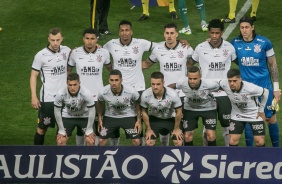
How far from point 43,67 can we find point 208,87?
2.66m

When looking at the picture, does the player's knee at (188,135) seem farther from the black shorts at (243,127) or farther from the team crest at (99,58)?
the team crest at (99,58)

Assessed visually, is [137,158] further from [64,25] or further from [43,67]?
[64,25]

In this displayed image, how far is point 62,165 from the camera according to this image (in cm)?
1330

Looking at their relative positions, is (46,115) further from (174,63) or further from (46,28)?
(46,28)

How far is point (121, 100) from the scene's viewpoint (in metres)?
14.3

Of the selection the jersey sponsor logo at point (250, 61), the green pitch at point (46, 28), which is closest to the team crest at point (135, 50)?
the jersey sponsor logo at point (250, 61)

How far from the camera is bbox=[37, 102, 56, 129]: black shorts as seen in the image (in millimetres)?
14656

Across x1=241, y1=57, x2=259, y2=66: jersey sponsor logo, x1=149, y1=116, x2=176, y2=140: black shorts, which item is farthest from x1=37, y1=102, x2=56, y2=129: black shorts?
x1=241, y1=57, x2=259, y2=66: jersey sponsor logo

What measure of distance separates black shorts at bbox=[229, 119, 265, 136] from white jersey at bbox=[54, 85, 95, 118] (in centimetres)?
224

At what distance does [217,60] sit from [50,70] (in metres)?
2.70

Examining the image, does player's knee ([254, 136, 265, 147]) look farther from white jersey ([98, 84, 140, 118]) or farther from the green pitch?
the green pitch

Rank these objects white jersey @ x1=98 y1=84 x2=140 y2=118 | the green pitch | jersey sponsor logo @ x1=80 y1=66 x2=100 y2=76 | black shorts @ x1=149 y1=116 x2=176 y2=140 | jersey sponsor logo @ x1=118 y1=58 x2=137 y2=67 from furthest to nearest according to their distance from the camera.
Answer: the green pitch → jersey sponsor logo @ x1=118 y1=58 x2=137 y2=67 → jersey sponsor logo @ x1=80 y1=66 x2=100 y2=76 → black shorts @ x1=149 y1=116 x2=176 y2=140 → white jersey @ x1=98 y1=84 x2=140 y2=118

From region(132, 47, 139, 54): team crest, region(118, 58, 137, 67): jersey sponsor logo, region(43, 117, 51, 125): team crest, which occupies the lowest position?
region(43, 117, 51, 125): team crest

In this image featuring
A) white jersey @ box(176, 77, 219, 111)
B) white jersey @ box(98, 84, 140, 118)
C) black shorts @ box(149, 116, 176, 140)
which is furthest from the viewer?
black shorts @ box(149, 116, 176, 140)
